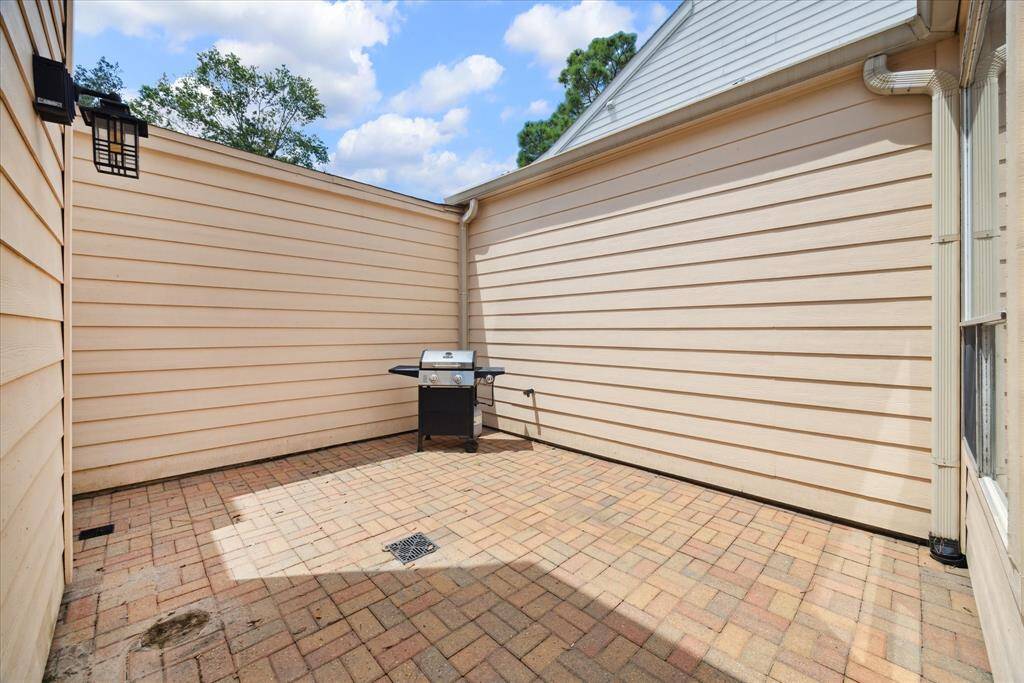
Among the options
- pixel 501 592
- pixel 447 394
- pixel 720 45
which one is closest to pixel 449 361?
pixel 447 394

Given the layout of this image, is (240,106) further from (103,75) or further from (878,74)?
(878,74)

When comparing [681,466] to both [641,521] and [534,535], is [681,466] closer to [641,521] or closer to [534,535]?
[641,521]

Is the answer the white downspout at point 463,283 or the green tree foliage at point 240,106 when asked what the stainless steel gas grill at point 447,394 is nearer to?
the white downspout at point 463,283

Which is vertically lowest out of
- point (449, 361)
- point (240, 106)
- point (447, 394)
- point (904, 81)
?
point (447, 394)

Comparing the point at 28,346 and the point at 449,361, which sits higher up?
the point at 28,346

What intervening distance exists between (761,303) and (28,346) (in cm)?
354

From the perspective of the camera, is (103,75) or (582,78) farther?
(103,75)

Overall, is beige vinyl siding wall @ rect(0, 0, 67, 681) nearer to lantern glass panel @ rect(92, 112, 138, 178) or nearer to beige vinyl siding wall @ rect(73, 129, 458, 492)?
lantern glass panel @ rect(92, 112, 138, 178)

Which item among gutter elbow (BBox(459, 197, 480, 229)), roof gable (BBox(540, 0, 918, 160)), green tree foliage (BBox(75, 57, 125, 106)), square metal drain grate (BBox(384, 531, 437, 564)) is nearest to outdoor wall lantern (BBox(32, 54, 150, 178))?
square metal drain grate (BBox(384, 531, 437, 564))

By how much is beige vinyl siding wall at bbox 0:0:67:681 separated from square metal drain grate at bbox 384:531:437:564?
1.29 meters

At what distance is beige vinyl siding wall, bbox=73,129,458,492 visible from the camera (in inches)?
121

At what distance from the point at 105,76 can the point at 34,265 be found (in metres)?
20.3

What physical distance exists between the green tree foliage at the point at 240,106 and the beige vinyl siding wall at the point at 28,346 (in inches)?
571

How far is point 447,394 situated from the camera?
4121 millimetres
